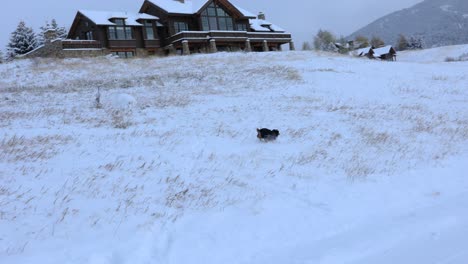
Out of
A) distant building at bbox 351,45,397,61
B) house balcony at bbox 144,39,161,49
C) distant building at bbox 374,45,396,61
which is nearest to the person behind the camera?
house balcony at bbox 144,39,161,49

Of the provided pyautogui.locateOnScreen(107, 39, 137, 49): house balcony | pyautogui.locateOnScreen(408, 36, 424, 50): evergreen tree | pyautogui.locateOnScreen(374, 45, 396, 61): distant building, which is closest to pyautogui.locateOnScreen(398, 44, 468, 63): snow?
pyautogui.locateOnScreen(374, 45, 396, 61): distant building

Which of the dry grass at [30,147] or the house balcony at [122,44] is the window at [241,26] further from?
the dry grass at [30,147]

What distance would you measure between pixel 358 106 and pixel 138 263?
13623mm

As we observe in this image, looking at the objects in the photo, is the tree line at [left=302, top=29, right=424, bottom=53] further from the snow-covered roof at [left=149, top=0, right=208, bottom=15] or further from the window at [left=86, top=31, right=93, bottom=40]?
the window at [left=86, top=31, right=93, bottom=40]

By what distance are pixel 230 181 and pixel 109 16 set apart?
36524 millimetres

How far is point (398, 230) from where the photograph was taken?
18.6 ft

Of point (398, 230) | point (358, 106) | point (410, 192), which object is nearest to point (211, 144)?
point (410, 192)

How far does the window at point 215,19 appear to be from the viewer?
4388cm

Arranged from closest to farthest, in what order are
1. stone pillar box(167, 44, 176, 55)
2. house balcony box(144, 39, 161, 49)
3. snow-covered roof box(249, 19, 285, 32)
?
house balcony box(144, 39, 161, 49) < stone pillar box(167, 44, 176, 55) < snow-covered roof box(249, 19, 285, 32)

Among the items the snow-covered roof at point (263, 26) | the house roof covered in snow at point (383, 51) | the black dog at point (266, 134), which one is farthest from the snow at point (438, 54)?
the black dog at point (266, 134)

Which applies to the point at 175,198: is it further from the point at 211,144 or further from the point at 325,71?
the point at 325,71

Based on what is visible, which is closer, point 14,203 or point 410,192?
point 14,203

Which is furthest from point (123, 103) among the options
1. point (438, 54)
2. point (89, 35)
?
point (438, 54)

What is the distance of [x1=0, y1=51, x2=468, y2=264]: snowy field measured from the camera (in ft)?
16.9
